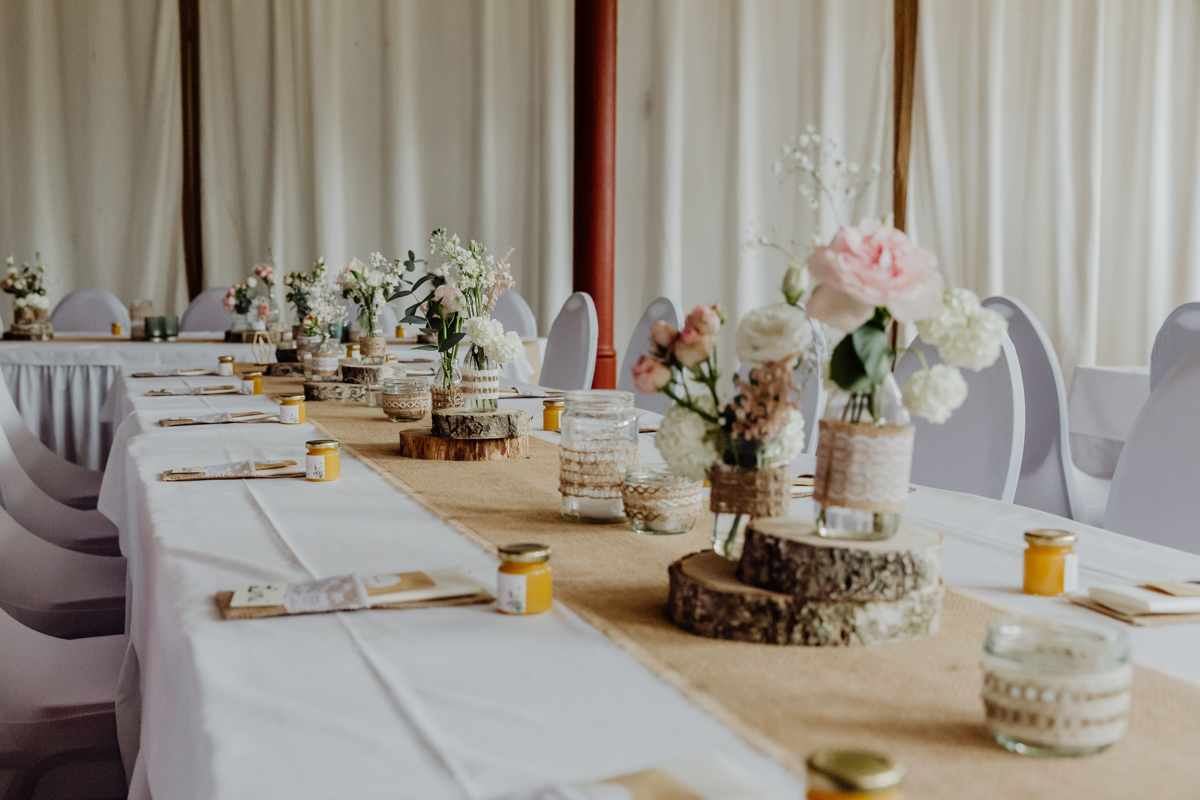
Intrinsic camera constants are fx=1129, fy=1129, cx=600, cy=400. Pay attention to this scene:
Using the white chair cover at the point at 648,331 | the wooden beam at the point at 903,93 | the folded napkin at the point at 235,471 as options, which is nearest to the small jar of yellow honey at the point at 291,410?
the folded napkin at the point at 235,471

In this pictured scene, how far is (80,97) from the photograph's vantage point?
7047mm

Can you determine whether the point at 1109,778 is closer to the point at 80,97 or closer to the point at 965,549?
the point at 965,549

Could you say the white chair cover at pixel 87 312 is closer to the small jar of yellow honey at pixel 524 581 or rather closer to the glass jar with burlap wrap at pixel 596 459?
the glass jar with burlap wrap at pixel 596 459

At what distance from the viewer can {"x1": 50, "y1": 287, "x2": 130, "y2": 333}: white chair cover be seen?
6383 mm

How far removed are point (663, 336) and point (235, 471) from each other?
1.04 metres

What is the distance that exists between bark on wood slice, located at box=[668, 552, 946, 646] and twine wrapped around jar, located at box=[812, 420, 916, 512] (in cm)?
9

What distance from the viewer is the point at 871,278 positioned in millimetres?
951

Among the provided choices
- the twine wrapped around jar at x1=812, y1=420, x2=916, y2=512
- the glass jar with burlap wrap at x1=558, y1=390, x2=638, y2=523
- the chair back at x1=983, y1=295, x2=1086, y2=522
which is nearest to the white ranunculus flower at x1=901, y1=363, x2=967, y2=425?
the twine wrapped around jar at x1=812, y1=420, x2=916, y2=512

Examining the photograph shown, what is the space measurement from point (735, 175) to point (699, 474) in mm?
5809

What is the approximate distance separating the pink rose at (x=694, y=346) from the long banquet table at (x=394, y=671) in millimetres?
287

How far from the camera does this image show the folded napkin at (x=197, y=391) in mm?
3266

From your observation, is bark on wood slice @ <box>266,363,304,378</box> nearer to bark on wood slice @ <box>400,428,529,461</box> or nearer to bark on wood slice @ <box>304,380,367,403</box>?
bark on wood slice @ <box>304,380,367,403</box>

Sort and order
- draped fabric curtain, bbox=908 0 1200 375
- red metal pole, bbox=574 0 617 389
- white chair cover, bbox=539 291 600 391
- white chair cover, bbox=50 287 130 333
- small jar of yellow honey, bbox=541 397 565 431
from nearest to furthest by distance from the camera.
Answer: small jar of yellow honey, bbox=541 397 565 431 → white chair cover, bbox=539 291 600 391 → draped fabric curtain, bbox=908 0 1200 375 → red metal pole, bbox=574 0 617 389 → white chair cover, bbox=50 287 130 333

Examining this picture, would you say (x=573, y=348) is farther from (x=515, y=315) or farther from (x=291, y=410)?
(x=291, y=410)
